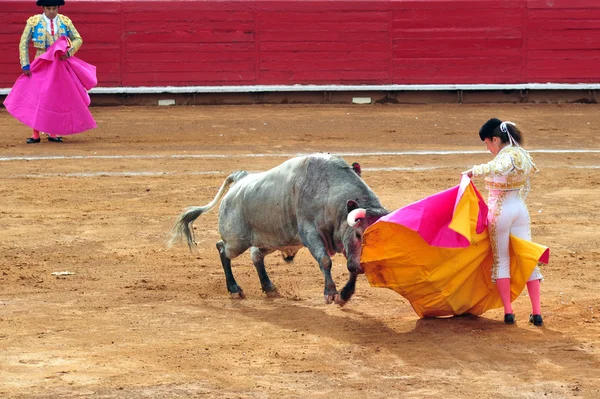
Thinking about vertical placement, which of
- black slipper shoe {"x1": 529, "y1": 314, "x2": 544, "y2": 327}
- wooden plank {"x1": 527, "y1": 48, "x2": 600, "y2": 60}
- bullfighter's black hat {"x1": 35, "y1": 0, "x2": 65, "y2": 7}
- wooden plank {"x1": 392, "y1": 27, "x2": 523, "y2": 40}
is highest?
bullfighter's black hat {"x1": 35, "y1": 0, "x2": 65, "y2": 7}

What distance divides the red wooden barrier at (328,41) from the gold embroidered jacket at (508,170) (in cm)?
1099

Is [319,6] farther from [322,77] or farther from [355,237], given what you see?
[355,237]

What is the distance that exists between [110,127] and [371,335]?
924 centimetres

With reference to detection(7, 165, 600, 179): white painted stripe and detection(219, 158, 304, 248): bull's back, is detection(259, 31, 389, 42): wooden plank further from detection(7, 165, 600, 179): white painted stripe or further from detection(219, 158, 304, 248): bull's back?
detection(219, 158, 304, 248): bull's back

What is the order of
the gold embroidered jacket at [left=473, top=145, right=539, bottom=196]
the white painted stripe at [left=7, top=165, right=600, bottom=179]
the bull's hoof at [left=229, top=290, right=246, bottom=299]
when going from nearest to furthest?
the gold embroidered jacket at [left=473, top=145, right=539, bottom=196] < the bull's hoof at [left=229, top=290, right=246, bottom=299] < the white painted stripe at [left=7, top=165, right=600, bottom=179]

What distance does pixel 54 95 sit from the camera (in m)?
12.6

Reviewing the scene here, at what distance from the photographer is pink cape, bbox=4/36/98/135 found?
12.5 meters

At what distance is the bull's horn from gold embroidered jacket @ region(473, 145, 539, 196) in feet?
1.99

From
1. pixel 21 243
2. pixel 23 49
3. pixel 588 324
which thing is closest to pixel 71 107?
pixel 23 49

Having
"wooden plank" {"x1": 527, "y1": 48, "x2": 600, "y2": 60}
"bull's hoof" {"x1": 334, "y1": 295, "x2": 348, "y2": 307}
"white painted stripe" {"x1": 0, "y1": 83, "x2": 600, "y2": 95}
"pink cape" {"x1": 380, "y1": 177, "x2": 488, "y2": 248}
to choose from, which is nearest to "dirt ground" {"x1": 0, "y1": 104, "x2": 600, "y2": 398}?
"bull's hoof" {"x1": 334, "y1": 295, "x2": 348, "y2": 307}

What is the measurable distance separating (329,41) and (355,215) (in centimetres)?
1105

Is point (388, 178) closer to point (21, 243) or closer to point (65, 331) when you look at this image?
point (21, 243)

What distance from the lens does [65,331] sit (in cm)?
558

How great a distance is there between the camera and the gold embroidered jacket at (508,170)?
5.35 meters
